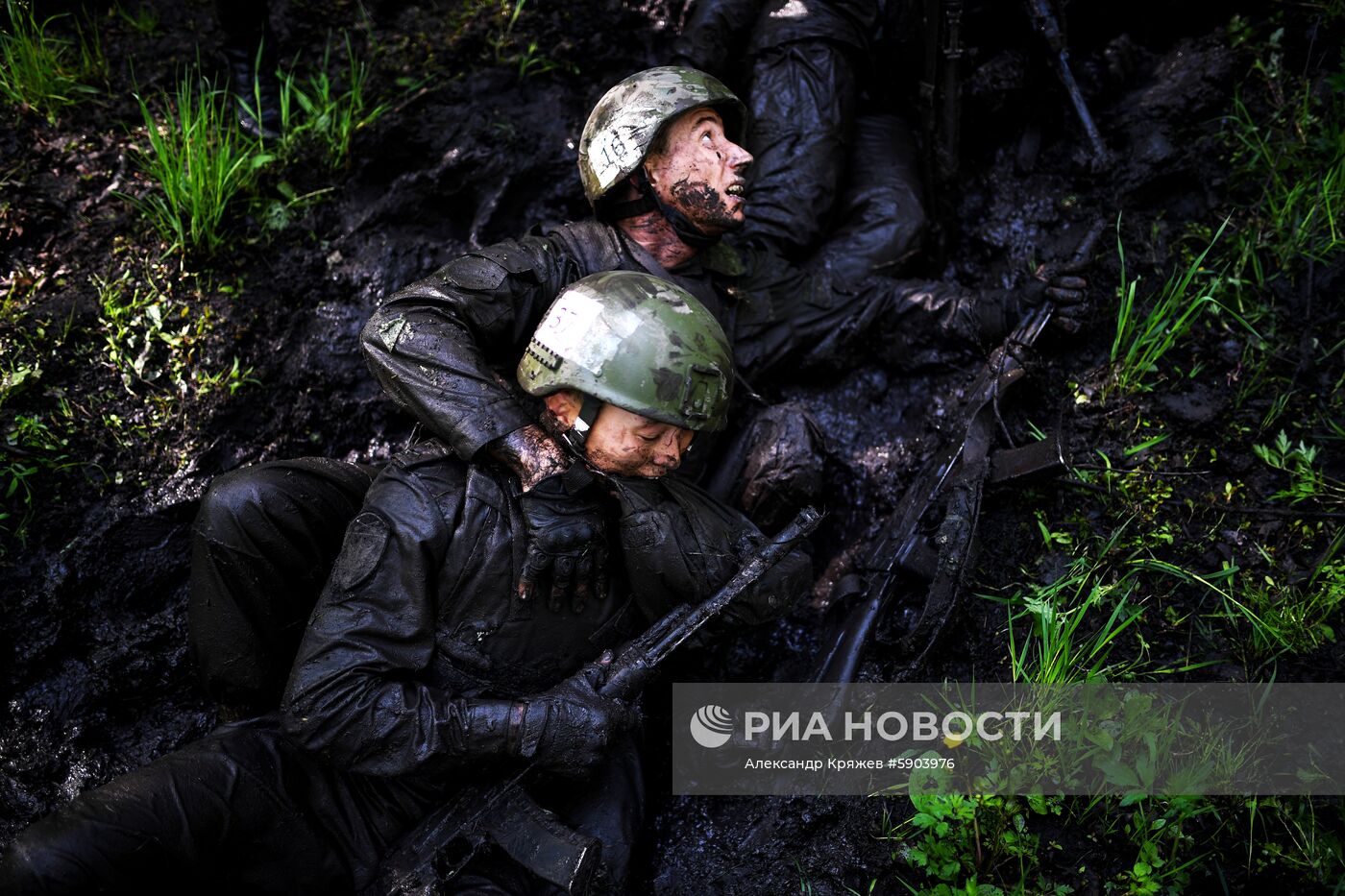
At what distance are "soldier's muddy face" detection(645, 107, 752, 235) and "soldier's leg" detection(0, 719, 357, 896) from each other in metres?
2.36

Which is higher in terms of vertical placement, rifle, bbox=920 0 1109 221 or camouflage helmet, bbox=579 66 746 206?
camouflage helmet, bbox=579 66 746 206

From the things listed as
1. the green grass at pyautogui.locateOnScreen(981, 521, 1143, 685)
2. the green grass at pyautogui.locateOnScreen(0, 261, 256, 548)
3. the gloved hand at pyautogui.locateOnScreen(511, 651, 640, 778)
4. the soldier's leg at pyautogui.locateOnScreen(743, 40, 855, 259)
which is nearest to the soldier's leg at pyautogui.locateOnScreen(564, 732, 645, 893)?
the gloved hand at pyautogui.locateOnScreen(511, 651, 640, 778)

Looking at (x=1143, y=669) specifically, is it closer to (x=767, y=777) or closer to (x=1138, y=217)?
(x=767, y=777)

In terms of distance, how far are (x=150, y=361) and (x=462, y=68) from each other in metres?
2.11

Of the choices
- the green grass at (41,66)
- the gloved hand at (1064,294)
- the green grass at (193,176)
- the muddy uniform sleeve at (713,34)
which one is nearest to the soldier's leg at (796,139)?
the muddy uniform sleeve at (713,34)

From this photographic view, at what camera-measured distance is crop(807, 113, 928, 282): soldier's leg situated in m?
4.61

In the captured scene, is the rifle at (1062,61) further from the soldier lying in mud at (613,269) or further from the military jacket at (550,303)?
the military jacket at (550,303)

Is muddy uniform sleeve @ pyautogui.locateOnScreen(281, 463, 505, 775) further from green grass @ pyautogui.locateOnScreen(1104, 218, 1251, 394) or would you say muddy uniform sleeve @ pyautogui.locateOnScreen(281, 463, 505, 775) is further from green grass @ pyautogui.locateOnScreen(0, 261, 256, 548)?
green grass @ pyautogui.locateOnScreen(1104, 218, 1251, 394)

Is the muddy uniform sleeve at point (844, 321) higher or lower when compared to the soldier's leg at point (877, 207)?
lower

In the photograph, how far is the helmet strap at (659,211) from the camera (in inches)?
153

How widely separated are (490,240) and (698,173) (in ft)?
4.31

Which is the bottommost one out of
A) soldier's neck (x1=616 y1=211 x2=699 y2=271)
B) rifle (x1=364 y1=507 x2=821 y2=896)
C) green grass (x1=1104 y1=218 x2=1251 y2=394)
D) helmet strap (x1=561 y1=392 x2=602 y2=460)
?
rifle (x1=364 y1=507 x2=821 y2=896)

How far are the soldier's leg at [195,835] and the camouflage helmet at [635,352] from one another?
1495 millimetres

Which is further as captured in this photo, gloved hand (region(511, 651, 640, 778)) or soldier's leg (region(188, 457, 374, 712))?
soldier's leg (region(188, 457, 374, 712))
